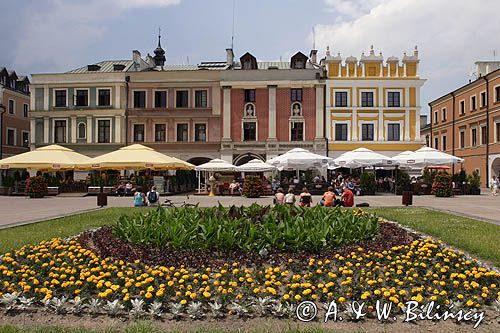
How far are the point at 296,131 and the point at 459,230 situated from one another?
1288 inches

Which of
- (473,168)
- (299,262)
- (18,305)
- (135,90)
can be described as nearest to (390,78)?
(473,168)

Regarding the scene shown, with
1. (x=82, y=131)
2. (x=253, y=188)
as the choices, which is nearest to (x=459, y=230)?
(x=253, y=188)

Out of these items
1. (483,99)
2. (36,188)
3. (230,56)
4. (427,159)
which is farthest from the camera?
(230,56)

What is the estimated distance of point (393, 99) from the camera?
1710 inches

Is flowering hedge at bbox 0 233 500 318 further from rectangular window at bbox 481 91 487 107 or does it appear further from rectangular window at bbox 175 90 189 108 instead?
rectangular window at bbox 481 91 487 107

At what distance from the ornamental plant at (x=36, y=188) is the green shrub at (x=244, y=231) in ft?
68.5

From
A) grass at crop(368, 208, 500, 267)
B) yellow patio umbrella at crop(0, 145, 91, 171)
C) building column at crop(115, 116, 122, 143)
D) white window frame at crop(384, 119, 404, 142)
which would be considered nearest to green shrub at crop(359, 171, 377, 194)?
grass at crop(368, 208, 500, 267)

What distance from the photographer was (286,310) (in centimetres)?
573

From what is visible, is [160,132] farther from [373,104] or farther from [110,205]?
[110,205]

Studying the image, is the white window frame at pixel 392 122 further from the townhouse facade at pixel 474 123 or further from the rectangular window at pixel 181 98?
the rectangular window at pixel 181 98

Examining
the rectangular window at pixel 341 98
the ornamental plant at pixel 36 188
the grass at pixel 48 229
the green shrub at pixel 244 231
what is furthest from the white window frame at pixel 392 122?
the green shrub at pixel 244 231

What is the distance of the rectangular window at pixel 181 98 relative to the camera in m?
45.0

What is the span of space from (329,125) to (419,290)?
38.3 metres

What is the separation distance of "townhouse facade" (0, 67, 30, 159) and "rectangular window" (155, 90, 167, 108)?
1745 centimetres
